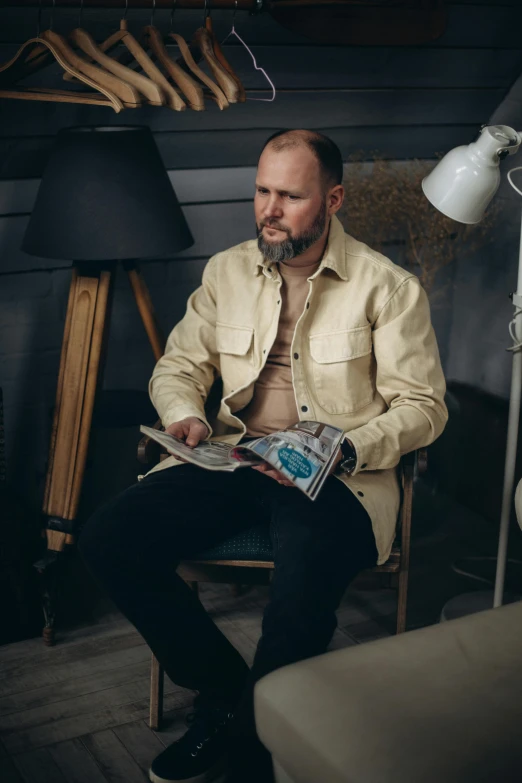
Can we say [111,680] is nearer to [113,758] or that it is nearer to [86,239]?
[113,758]

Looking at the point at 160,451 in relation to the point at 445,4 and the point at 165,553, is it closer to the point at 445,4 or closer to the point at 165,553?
the point at 165,553

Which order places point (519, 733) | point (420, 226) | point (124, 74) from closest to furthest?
1. point (519, 733)
2. point (124, 74)
3. point (420, 226)

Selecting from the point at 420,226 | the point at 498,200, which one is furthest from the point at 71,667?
the point at 498,200

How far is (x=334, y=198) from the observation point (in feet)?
7.43

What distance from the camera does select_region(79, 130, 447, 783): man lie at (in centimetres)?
190

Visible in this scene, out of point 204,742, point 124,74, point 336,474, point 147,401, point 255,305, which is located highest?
point 124,74

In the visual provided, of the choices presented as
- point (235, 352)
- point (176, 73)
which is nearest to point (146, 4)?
point (176, 73)

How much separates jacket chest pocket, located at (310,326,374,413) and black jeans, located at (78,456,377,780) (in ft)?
0.84

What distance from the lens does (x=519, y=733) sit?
52.1 inches

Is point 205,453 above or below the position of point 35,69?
below

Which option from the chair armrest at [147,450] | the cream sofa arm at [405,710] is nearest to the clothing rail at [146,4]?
the chair armrest at [147,450]

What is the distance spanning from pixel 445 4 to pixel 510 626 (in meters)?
1.98

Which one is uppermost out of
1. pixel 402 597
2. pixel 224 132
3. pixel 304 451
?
pixel 224 132

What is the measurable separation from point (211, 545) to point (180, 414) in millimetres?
366
